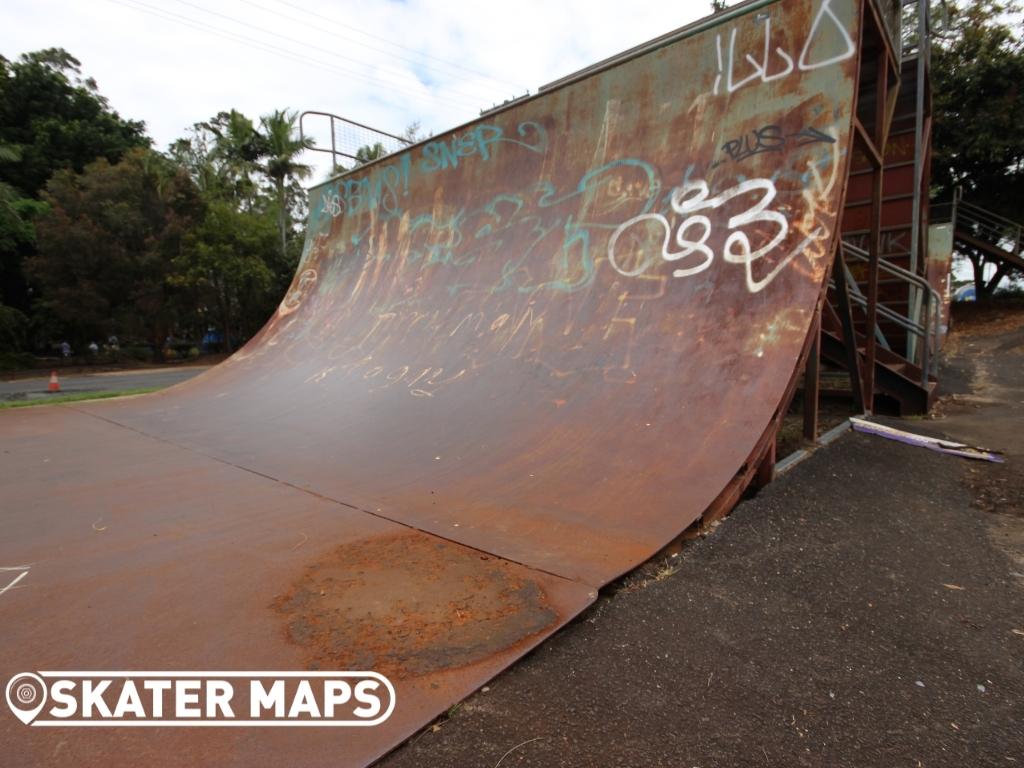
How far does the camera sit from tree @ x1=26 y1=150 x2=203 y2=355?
17984mm

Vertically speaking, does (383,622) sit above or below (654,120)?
below

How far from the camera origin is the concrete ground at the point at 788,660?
1345mm

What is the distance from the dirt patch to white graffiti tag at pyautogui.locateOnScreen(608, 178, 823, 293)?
8.17 feet

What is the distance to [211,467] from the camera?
3857 mm

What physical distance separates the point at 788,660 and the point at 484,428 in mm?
2407

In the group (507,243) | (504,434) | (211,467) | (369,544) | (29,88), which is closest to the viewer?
(369,544)

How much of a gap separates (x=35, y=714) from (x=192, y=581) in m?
0.74

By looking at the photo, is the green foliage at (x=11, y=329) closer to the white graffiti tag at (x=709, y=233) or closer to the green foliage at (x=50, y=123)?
the green foliage at (x=50, y=123)

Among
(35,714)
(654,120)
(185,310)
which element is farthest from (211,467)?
(185,310)

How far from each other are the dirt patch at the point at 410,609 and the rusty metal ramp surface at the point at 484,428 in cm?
1

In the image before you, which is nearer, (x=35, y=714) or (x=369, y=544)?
(x=35, y=714)

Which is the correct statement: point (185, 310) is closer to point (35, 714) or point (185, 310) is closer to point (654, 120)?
point (654, 120)

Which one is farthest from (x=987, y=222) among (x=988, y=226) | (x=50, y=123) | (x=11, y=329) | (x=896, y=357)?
(x=50, y=123)

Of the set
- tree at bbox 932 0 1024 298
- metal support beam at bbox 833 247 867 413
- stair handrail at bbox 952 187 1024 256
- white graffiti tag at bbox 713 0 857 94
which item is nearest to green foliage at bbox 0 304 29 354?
white graffiti tag at bbox 713 0 857 94
